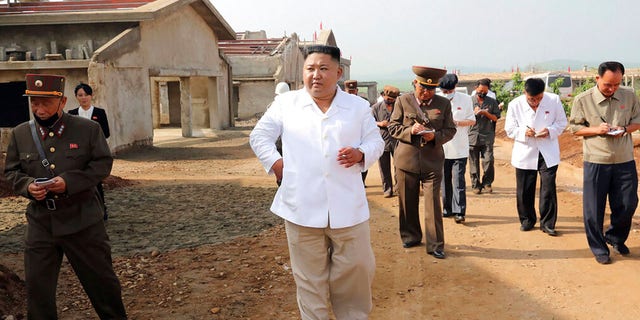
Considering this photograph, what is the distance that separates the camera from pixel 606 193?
17.8 feet

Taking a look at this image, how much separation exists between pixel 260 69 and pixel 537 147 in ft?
63.6

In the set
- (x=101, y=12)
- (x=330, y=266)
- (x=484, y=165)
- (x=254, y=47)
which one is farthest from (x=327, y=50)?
(x=254, y=47)

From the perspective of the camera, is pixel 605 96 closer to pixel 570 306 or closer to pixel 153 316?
pixel 570 306

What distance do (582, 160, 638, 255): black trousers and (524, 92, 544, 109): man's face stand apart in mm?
1144

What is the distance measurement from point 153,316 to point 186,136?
592 inches

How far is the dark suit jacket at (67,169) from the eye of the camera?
366 cm

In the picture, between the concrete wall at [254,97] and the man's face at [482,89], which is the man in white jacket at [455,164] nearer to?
the man's face at [482,89]

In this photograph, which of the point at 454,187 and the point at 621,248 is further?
the point at 454,187

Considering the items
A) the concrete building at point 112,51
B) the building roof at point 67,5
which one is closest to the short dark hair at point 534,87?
the concrete building at point 112,51

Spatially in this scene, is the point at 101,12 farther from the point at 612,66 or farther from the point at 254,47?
the point at 254,47

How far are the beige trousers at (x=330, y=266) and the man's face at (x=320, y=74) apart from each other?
2.68 feet

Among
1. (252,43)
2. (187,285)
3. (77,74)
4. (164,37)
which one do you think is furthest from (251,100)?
(187,285)

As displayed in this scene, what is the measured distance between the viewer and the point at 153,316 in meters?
4.24

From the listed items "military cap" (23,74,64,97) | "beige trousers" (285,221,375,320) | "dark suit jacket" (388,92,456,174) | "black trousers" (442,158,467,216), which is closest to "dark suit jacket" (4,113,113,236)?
"military cap" (23,74,64,97)
